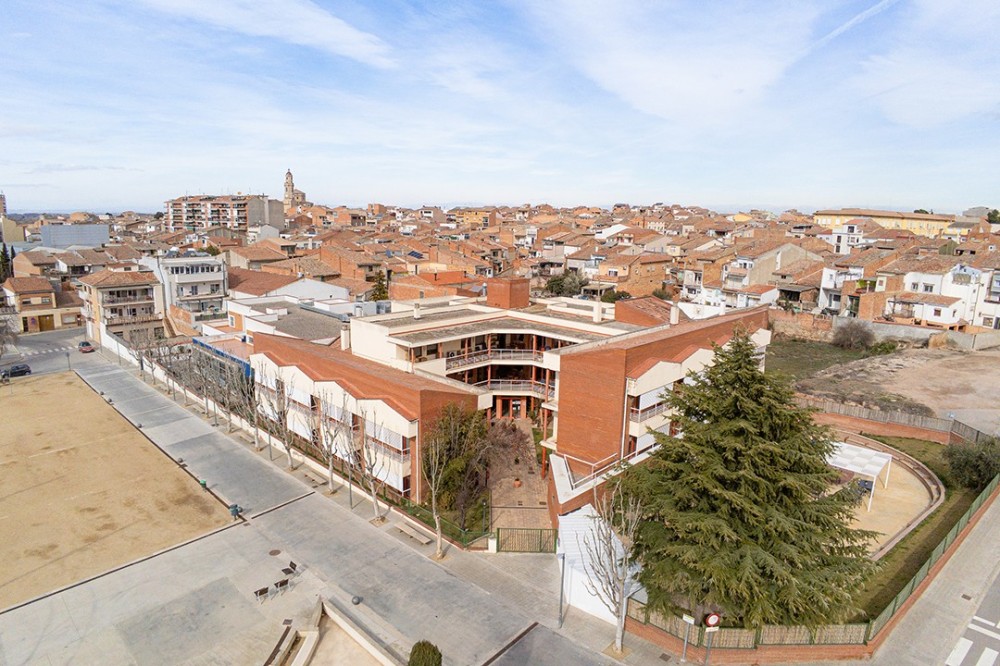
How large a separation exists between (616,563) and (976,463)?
17.9 metres

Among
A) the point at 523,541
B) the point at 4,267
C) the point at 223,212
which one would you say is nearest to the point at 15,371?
the point at 4,267

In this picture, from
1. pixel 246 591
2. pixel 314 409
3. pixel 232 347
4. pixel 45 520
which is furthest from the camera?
pixel 232 347

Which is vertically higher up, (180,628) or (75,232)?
(75,232)

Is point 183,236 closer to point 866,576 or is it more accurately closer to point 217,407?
point 217,407

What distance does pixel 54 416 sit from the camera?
3384 cm

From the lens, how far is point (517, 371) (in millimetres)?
31234

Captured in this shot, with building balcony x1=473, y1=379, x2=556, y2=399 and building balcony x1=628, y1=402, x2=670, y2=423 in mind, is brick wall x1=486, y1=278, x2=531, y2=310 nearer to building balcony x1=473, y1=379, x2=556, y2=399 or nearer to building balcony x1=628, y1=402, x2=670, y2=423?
building balcony x1=473, y1=379, x2=556, y2=399

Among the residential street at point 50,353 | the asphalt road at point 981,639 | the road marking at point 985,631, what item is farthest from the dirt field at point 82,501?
the road marking at point 985,631

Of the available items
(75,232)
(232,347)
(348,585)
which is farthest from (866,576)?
(75,232)

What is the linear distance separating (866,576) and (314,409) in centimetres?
2127

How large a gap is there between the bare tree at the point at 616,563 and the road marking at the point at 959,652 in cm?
761

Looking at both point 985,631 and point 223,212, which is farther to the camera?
point 223,212

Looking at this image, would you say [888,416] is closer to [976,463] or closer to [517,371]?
[976,463]

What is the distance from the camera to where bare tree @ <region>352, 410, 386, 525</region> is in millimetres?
21828
